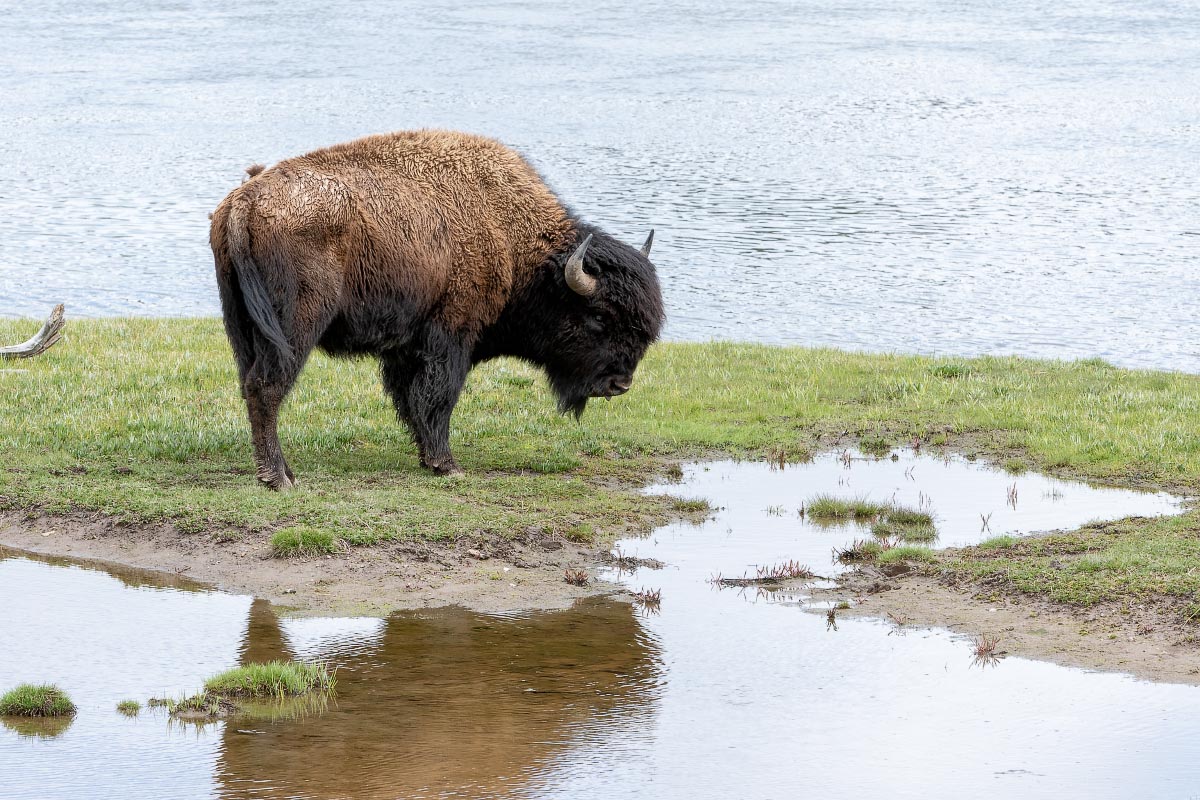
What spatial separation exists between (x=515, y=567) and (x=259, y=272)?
270cm

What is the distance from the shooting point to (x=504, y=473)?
10.8 metres

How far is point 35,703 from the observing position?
6.18m

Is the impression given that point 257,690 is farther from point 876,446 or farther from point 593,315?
point 876,446

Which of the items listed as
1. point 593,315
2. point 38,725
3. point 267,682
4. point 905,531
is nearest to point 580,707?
point 267,682

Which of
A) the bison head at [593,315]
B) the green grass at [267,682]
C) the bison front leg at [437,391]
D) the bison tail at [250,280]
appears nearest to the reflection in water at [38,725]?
the green grass at [267,682]

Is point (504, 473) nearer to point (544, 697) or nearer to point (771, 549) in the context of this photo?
point (771, 549)

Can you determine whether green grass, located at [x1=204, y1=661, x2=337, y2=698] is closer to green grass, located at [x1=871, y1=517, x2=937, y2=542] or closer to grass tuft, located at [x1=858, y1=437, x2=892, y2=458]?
green grass, located at [x1=871, y1=517, x2=937, y2=542]

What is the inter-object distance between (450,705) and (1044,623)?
3291 millimetres

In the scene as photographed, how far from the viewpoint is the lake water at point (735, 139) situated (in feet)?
79.7

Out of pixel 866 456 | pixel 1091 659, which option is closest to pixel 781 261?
pixel 866 456

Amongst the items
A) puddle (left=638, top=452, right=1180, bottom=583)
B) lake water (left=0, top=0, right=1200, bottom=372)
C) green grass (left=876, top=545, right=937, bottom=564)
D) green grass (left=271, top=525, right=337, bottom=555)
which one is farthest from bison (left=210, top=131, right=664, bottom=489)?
lake water (left=0, top=0, right=1200, bottom=372)

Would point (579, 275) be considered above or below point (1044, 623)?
above

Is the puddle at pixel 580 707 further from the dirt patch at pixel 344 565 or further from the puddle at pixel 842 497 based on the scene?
the puddle at pixel 842 497

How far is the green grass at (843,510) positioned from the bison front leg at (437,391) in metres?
2.71
